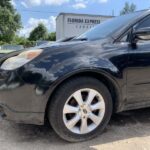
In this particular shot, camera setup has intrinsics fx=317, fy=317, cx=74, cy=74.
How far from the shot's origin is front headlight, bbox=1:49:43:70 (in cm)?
336

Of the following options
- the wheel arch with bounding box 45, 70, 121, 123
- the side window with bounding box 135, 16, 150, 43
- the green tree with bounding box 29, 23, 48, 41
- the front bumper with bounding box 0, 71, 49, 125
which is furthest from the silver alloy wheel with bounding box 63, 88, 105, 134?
the green tree with bounding box 29, 23, 48, 41

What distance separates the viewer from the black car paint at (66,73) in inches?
128

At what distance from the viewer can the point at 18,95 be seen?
3271 mm

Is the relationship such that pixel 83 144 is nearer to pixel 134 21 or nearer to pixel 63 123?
pixel 63 123

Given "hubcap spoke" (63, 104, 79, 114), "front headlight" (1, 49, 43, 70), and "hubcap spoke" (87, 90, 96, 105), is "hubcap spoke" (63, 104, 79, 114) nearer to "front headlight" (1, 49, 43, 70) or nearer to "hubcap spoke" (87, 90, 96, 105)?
"hubcap spoke" (87, 90, 96, 105)

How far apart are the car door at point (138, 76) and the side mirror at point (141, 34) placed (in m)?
0.09

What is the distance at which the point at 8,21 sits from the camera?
4869cm

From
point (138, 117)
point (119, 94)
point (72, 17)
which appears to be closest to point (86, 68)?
point (119, 94)

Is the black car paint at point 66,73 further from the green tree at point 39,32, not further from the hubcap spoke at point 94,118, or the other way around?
the green tree at point 39,32

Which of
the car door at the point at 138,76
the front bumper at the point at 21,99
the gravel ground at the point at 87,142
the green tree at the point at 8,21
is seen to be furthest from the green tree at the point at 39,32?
the front bumper at the point at 21,99

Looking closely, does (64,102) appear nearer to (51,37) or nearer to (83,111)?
(83,111)

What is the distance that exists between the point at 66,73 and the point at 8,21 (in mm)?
47218

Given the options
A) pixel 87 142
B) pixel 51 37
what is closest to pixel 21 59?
pixel 87 142

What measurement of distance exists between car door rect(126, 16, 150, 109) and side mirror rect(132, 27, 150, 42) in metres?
0.09
